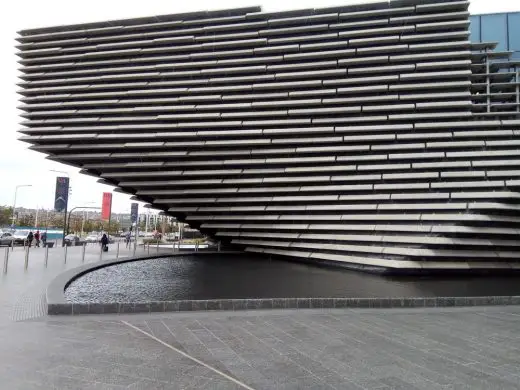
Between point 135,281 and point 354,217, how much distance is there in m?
8.18

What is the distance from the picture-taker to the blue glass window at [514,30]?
1769 cm

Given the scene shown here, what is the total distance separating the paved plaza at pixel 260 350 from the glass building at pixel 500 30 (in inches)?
566

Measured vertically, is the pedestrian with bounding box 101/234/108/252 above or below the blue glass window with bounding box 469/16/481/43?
below

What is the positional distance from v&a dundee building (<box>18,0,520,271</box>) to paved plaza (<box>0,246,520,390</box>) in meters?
7.18

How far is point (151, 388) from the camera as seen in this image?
3887mm

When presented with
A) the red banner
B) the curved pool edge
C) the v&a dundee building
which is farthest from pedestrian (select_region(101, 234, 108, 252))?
the red banner

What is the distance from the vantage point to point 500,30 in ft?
58.6

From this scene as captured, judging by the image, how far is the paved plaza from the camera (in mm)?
4152

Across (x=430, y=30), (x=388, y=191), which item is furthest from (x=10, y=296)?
(x=430, y=30)

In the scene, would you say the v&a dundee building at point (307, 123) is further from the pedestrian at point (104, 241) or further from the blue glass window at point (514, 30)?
the pedestrian at point (104, 241)

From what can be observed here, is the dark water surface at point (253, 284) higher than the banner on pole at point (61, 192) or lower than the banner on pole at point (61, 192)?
lower

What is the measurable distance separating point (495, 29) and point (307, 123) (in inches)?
373

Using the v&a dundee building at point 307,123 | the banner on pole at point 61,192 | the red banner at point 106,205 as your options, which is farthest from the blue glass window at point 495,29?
the red banner at point 106,205

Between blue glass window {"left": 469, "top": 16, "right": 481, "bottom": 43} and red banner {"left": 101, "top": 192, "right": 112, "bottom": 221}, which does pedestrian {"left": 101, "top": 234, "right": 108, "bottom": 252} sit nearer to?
red banner {"left": 101, "top": 192, "right": 112, "bottom": 221}
